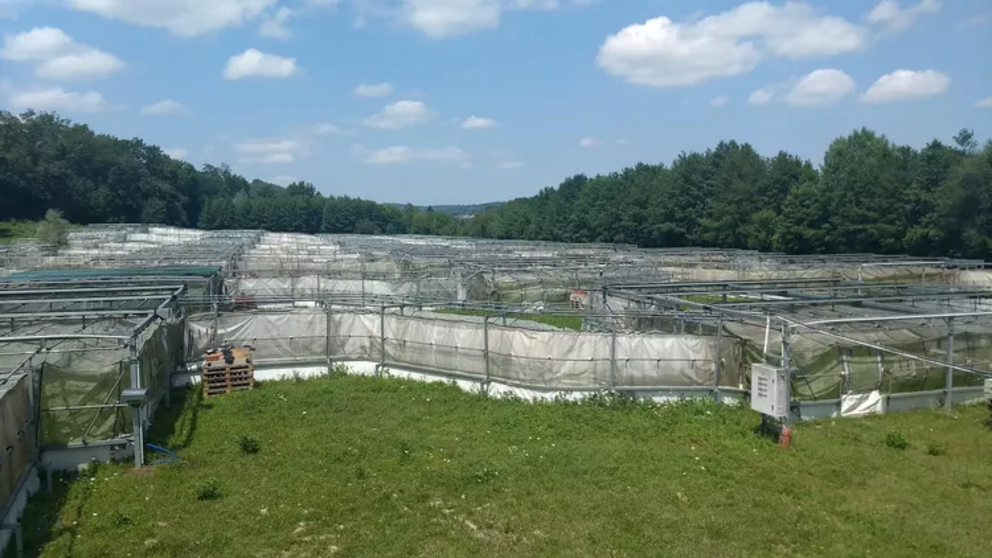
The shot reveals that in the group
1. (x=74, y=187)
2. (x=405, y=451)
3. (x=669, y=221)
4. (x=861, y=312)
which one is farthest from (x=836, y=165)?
(x=74, y=187)

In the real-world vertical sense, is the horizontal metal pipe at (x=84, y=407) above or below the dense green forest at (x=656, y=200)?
below

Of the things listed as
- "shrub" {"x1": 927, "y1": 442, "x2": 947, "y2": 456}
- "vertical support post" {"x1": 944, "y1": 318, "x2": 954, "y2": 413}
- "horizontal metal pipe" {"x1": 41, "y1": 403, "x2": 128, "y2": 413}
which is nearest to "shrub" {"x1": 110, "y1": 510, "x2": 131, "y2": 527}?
"horizontal metal pipe" {"x1": 41, "y1": 403, "x2": 128, "y2": 413}

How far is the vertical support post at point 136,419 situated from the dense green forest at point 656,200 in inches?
2447

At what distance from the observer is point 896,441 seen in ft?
50.2

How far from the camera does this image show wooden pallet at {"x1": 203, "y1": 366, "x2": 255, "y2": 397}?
19922 mm

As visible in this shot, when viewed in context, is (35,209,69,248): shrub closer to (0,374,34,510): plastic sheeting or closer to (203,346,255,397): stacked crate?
(203,346,255,397): stacked crate

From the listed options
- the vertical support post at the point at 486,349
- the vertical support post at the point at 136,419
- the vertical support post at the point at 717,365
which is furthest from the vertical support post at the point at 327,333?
the vertical support post at the point at 717,365

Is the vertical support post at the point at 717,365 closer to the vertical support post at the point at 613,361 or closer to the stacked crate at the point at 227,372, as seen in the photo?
the vertical support post at the point at 613,361

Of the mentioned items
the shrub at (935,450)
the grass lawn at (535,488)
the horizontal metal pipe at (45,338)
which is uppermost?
the horizontal metal pipe at (45,338)

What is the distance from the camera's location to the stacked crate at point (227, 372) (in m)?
19.9

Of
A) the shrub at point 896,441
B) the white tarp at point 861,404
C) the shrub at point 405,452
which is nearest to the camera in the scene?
the shrub at point 405,452

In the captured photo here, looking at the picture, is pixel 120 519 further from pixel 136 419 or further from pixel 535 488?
pixel 535 488

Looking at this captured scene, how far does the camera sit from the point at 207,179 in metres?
175

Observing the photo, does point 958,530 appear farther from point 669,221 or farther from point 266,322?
point 669,221
